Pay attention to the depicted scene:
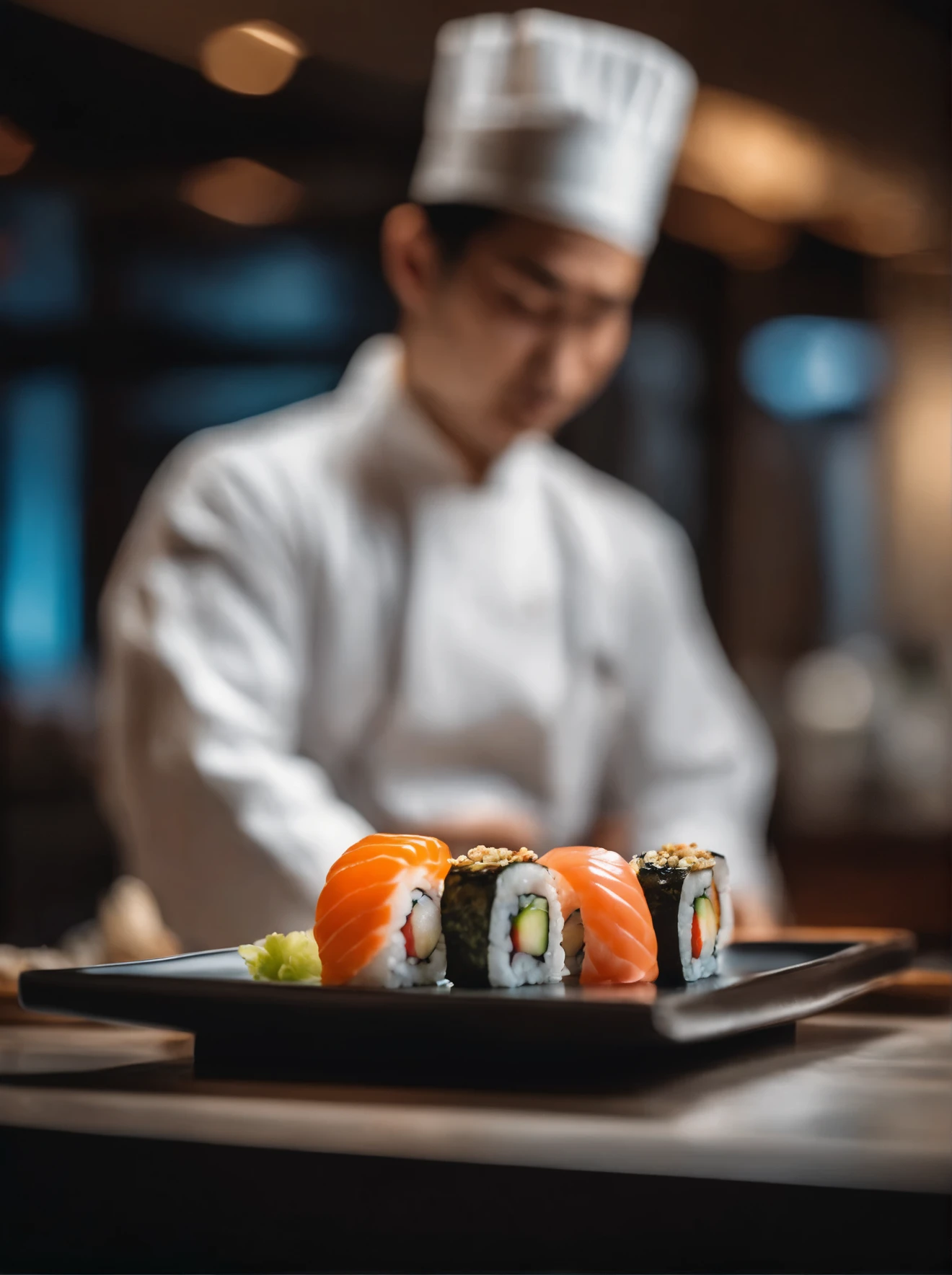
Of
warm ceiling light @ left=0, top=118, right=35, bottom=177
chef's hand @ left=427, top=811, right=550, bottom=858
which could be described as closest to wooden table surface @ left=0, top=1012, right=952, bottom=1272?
chef's hand @ left=427, top=811, right=550, bottom=858

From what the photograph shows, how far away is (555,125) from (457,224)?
16 cm

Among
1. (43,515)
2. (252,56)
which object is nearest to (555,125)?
(252,56)

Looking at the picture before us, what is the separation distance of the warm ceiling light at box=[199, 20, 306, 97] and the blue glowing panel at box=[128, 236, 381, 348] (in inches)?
28.3

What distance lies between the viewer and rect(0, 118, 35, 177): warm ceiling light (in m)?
3.89

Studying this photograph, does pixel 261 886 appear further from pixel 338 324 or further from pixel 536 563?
pixel 338 324

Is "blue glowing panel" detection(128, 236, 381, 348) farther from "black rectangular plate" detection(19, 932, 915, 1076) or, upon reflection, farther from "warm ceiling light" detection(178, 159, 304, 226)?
"black rectangular plate" detection(19, 932, 915, 1076)

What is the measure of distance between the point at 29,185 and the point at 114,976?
13.1ft

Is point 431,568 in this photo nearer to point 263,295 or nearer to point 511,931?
point 511,931

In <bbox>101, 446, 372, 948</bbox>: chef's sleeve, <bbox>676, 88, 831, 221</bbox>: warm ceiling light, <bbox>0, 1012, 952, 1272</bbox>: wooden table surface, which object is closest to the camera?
<bbox>0, 1012, 952, 1272</bbox>: wooden table surface

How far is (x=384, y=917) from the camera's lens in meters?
0.79

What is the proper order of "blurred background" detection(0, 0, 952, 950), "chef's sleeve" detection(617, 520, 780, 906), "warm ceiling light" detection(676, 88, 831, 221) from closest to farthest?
"chef's sleeve" detection(617, 520, 780, 906) < "warm ceiling light" detection(676, 88, 831, 221) < "blurred background" detection(0, 0, 952, 950)

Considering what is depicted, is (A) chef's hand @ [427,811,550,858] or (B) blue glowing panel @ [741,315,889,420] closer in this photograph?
(A) chef's hand @ [427,811,550,858]

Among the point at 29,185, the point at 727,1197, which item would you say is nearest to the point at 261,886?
the point at 727,1197

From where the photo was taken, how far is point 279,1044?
784 millimetres
